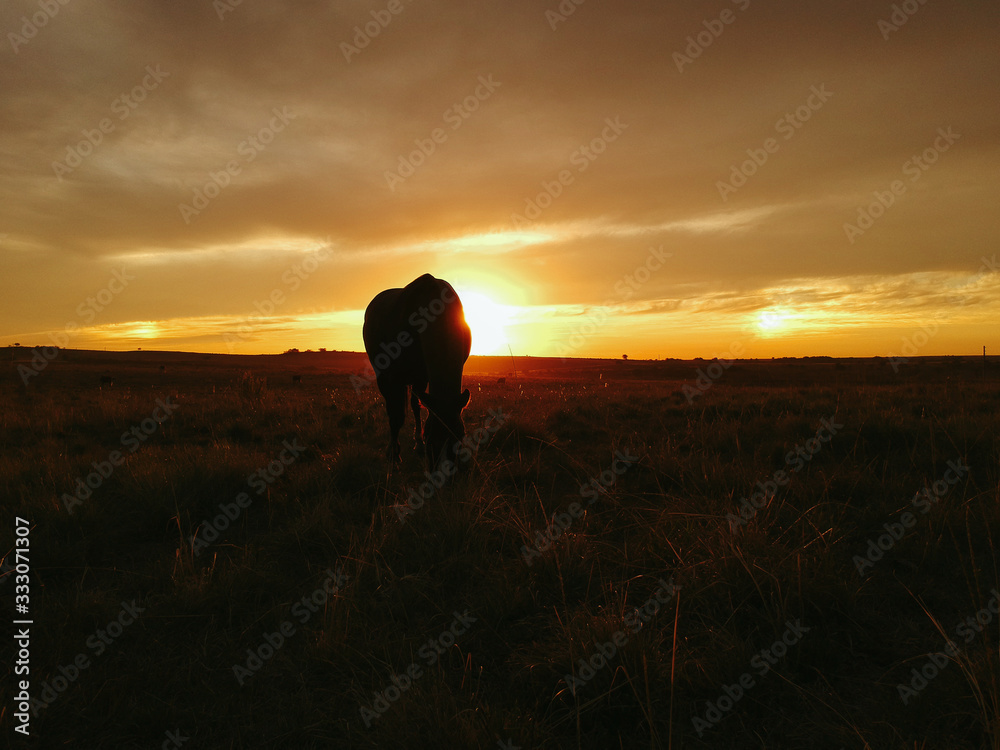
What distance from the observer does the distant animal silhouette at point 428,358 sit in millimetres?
5375

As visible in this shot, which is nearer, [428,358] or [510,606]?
[510,606]

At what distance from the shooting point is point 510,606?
2979 mm

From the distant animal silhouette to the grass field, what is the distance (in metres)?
0.66

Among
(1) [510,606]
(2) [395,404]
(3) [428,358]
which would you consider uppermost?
(3) [428,358]

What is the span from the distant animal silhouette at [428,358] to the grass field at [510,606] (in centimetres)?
66

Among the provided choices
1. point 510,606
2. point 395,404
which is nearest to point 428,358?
point 395,404

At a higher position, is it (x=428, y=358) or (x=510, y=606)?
(x=428, y=358)

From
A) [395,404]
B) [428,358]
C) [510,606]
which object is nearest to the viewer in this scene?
[510,606]

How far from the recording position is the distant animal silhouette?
5375mm

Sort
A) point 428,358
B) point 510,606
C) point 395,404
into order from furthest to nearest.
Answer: point 395,404 → point 428,358 → point 510,606

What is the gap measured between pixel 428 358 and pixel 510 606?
355 centimetres

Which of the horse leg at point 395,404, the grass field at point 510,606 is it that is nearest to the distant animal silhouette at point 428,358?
the horse leg at point 395,404

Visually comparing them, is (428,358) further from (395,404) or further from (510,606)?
(510,606)

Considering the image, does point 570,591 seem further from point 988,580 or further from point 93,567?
point 93,567
